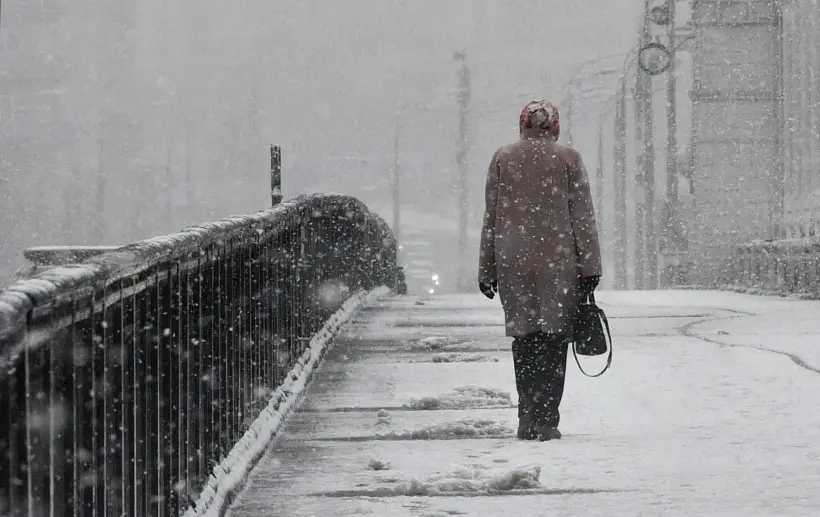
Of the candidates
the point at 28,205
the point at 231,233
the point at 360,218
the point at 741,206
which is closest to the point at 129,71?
the point at 28,205

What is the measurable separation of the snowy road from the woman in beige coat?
0.95 ft

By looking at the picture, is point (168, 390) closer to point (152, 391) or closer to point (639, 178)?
point (152, 391)

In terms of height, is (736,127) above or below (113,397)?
above

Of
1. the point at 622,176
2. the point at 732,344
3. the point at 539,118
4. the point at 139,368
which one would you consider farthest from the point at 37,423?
the point at 622,176

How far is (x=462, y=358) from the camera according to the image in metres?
10.7

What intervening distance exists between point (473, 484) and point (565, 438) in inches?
51.4

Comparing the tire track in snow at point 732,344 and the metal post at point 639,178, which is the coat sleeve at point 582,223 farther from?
the metal post at point 639,178

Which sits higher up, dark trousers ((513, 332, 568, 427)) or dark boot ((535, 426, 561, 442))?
dark trousers ((513, 332, 568, 427))

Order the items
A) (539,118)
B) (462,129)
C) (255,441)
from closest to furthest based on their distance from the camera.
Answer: (255,441) → (539,118) → (462,129)

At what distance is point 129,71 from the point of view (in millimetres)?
182500

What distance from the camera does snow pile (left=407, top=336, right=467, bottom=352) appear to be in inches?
457

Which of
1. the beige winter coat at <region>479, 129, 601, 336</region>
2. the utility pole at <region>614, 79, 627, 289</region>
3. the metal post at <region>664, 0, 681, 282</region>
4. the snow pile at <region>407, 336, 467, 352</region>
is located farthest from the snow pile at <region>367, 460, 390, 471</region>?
the utility pole at <region>614, 79, 627, 289</region>

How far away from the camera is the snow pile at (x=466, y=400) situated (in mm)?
7941

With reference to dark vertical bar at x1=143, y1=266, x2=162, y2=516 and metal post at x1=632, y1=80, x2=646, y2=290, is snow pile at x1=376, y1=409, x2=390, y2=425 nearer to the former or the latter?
dark vertical bar at x1=143, y1=266, x2=162, y2=516
